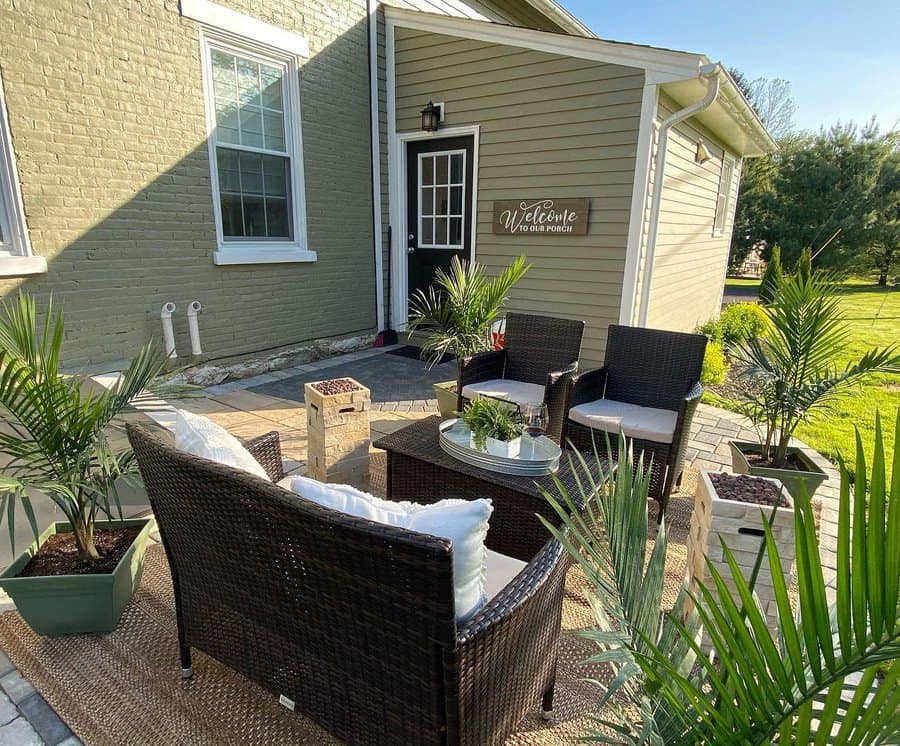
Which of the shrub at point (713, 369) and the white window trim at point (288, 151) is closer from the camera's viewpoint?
the white window trim at point (288, 151)

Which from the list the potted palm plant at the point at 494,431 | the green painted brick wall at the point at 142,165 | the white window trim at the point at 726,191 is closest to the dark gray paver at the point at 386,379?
the green painted brick wall at the point at 142,165

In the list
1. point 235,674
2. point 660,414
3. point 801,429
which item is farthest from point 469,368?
point 801,429

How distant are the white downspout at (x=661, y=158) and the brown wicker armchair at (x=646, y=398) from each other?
1.75 m

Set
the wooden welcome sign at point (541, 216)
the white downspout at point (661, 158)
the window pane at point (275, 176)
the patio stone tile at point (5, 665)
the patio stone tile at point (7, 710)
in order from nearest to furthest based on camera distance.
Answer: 1. the patio stone tile at point (7, 710)
2. the patio stone tile at point (5, 665)
3. the white downspout at point (661, 158)
4. the wooden welcome sign at point (541, 216)
5. the window pane at point (275, 176)

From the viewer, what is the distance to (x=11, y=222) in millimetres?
3539

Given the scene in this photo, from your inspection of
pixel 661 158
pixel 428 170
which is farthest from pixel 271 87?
pixel 661 158

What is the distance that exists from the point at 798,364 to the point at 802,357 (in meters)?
0.04

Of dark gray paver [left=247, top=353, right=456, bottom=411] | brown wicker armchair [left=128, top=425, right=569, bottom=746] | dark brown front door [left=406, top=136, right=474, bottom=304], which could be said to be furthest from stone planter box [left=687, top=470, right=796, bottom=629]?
dark brown front door [left=406, top=136, right=474, bottom=304]

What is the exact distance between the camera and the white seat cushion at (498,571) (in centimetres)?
151

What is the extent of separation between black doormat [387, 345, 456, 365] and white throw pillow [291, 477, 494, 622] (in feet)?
14.5

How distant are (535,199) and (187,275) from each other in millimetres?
3139

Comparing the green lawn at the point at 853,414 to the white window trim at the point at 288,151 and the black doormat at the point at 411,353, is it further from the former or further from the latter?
the white window trim at the point at 288,151

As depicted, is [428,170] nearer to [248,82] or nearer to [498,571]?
[248,82]

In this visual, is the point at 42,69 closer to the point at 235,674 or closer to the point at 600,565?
the point at 235,674
